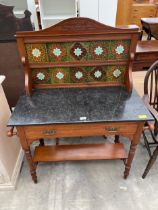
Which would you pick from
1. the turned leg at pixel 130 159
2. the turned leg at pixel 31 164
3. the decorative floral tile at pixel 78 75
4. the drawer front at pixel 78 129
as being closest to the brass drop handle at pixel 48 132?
the drawer front at pixel 78 129

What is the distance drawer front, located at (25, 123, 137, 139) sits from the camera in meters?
1.08

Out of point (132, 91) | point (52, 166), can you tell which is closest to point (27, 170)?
point (52, 166)

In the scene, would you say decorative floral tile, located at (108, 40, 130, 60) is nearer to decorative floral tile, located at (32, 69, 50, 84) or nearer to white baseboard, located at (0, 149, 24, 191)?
A: decorative floral tile, located at (32, 69, 50, 84)

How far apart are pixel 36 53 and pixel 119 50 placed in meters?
0.58

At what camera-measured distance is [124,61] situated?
126 centimetres

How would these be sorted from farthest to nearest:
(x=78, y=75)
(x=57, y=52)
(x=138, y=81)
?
(x=138, y=81) → (x=78, y=75) → (x=57, y=52)

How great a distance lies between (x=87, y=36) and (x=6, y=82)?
106cm

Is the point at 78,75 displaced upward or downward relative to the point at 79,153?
upward

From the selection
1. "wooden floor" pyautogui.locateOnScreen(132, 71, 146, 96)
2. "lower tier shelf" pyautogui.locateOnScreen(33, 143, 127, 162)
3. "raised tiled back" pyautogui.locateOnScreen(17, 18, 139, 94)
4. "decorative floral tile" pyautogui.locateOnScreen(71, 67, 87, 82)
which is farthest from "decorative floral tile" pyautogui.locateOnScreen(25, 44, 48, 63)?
"wooden floor" pyautogui.locateOnScreen(132, 71, 146, 96)

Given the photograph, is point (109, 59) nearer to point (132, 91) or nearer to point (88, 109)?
point (132, 91)

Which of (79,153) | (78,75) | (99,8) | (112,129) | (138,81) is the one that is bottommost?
(138,81)

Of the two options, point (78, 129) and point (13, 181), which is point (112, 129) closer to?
point (78, 129)

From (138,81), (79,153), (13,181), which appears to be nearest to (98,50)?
(79,153)

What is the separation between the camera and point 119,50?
1224 millimetres
